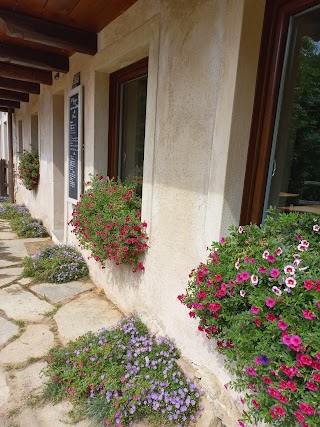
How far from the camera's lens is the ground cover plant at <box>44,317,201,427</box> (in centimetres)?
163

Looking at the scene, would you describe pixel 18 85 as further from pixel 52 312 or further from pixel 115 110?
pixel 52 312

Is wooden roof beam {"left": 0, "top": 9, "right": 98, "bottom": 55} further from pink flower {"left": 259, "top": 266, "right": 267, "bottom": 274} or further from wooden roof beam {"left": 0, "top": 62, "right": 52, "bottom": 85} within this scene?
pink flower {"left": 259, "top": 266, "right": 267, "bottom": 274}

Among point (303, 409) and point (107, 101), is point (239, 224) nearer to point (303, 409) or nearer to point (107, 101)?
point (303, 409)

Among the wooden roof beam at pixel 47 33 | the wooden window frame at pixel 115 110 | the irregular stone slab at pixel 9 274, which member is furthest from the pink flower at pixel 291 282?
the irregular stone slab at pixel 9 274

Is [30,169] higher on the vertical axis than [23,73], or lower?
lower

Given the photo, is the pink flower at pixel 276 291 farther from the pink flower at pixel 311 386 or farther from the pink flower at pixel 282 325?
the pink flower at pixel 311 386

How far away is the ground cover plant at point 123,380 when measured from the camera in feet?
5.35

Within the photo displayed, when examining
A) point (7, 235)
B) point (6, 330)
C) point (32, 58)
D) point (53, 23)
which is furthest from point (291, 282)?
point (7, 235)

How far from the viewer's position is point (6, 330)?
7.97 feet

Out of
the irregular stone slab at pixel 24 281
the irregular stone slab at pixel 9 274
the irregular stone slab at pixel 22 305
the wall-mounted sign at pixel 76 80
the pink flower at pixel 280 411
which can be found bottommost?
the irregular stone slab at pixel 9 274

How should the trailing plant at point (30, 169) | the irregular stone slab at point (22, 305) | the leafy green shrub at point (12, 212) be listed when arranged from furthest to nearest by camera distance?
the leafy green shrub at point (12, 212)
the trailing plant at point (30, 169)
the irregular stone slab at point (22, 305)

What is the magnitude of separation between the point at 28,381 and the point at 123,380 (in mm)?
672

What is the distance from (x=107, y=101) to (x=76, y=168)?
957 millimetres

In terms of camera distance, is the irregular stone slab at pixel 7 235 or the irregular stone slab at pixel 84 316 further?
the irregular stone slab at pixel 7 235
